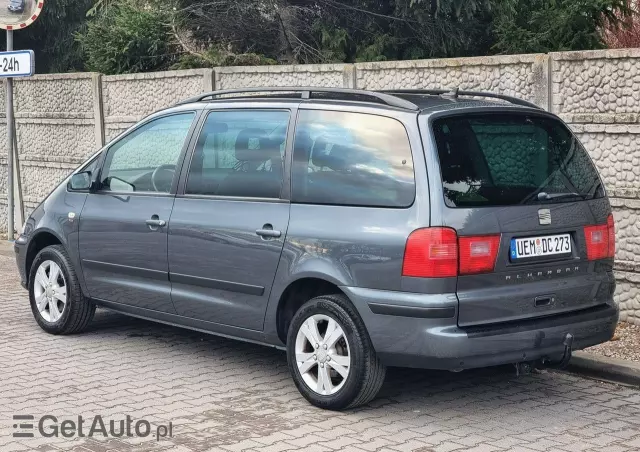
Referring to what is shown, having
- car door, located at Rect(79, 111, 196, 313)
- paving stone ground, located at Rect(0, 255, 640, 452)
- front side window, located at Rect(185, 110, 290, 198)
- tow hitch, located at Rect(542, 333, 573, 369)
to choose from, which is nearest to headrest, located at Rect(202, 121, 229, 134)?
front side window, located at Rect(185, 110, 290, 198)

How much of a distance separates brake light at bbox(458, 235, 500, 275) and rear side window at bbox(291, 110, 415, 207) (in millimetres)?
394

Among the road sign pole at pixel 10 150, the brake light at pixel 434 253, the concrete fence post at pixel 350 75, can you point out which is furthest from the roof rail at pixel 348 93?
the road sign pole at pixel 10 150

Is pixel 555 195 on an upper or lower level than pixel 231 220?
upper

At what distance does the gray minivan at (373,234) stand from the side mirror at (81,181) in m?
0.69

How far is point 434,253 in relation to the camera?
219 inches

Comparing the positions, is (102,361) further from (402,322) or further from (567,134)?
(567,134)

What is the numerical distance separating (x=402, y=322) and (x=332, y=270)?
21.9 inches

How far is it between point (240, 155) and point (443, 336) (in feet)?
6.49

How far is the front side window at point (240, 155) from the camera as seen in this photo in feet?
21.5

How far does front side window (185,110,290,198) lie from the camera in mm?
6559

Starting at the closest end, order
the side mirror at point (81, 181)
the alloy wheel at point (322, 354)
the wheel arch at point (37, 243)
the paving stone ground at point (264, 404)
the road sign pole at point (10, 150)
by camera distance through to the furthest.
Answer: the paving stone ground at point (264, 404)
the alloy wheel at point (322, 354)
the side mirror at point (81, 181)
the wheel arch at point (37, 243)
the road sign pole at point (10, 150)

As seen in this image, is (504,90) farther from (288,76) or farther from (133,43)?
(133,43)

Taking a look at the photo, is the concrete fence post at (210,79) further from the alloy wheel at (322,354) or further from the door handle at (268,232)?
the alloy wheel at (322,354)

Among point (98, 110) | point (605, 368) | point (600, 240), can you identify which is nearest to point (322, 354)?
point (600, 240)
